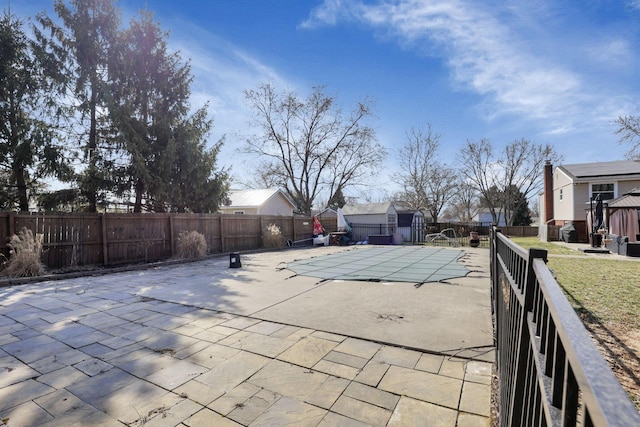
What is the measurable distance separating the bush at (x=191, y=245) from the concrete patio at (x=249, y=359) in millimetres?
5318

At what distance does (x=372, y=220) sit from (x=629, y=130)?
42.9 ft

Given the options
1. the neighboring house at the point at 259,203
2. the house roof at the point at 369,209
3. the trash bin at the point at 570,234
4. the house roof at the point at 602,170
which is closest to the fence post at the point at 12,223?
the neighboring house at the point at 259,203

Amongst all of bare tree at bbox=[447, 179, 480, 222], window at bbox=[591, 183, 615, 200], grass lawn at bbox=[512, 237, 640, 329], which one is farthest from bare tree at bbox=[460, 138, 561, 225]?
grass lawn at bbox=[512, 237, 640, 329]

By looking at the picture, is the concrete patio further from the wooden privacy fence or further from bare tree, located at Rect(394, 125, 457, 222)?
bare tree, located at Rect(394, 125, 457, 222)

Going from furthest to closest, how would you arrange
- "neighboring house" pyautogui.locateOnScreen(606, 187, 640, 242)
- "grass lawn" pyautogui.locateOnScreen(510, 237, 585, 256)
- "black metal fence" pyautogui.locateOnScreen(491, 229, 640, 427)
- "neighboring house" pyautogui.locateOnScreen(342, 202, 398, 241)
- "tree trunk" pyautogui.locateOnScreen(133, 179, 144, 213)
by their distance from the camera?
1. "neighboring house" pyautogui.locateOnScreen(342, 202, 398, 241)
2. "tree trunk" pyautogui.locateOnScreen(133, 179, 144, 213)
3. "grass lawn" pyautogui.locateOnScreen(510, 237, 585, 256)
4. "neighboring house" pyautogui.locateOnScreen(606, 187, 640, 242)
5. "black metal fence" pyautogui.locateOnScreen(491, 229, 640, 427)

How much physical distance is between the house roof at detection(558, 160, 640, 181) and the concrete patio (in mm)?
15850

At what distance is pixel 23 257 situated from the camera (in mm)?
7469

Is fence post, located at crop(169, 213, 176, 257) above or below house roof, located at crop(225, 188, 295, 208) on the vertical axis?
below

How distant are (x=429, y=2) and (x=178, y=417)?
27.4ft

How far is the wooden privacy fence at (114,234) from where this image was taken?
8.36 metres

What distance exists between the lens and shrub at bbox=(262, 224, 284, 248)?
15.3 metres

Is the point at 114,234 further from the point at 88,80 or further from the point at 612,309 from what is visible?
the point at 612,309

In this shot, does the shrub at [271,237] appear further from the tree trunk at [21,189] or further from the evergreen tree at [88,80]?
the tree trunk at [21,189]

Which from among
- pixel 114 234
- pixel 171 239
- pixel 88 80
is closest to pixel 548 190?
pixel 171 239
